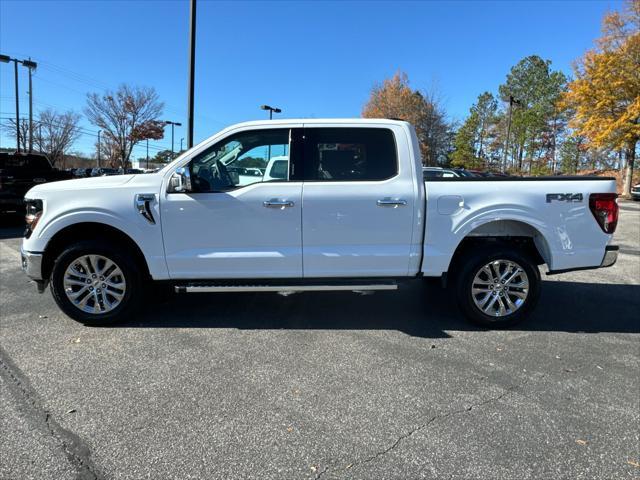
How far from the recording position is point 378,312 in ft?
16.8

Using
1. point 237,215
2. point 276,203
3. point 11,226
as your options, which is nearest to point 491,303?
point 276,203

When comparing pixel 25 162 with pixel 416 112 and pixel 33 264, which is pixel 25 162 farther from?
pixel 416 112

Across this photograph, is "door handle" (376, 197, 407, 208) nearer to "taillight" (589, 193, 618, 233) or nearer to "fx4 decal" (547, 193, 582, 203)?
"fx4 decal" (547, 193, 582, 203)

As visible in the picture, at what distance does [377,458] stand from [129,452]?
1.40 m

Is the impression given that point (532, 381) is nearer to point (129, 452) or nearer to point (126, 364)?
point (129, 452)

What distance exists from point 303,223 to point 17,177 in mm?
10287

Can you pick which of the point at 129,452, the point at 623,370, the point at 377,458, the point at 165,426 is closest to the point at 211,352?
the point at 165,426

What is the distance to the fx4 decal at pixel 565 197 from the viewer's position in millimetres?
4410

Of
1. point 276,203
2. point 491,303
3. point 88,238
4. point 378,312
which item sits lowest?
point 378,312

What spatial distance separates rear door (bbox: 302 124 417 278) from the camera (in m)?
4.31

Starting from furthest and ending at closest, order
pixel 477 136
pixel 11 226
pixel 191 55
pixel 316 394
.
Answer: pixel 477 136 → pixel 11 226 → pixel 191 55 → pixel 316 394

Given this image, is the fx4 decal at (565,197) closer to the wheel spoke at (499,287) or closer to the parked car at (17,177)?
the wheel spoke at (499,287)

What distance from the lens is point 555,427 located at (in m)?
2.88

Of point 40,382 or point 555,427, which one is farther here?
point 40,382
